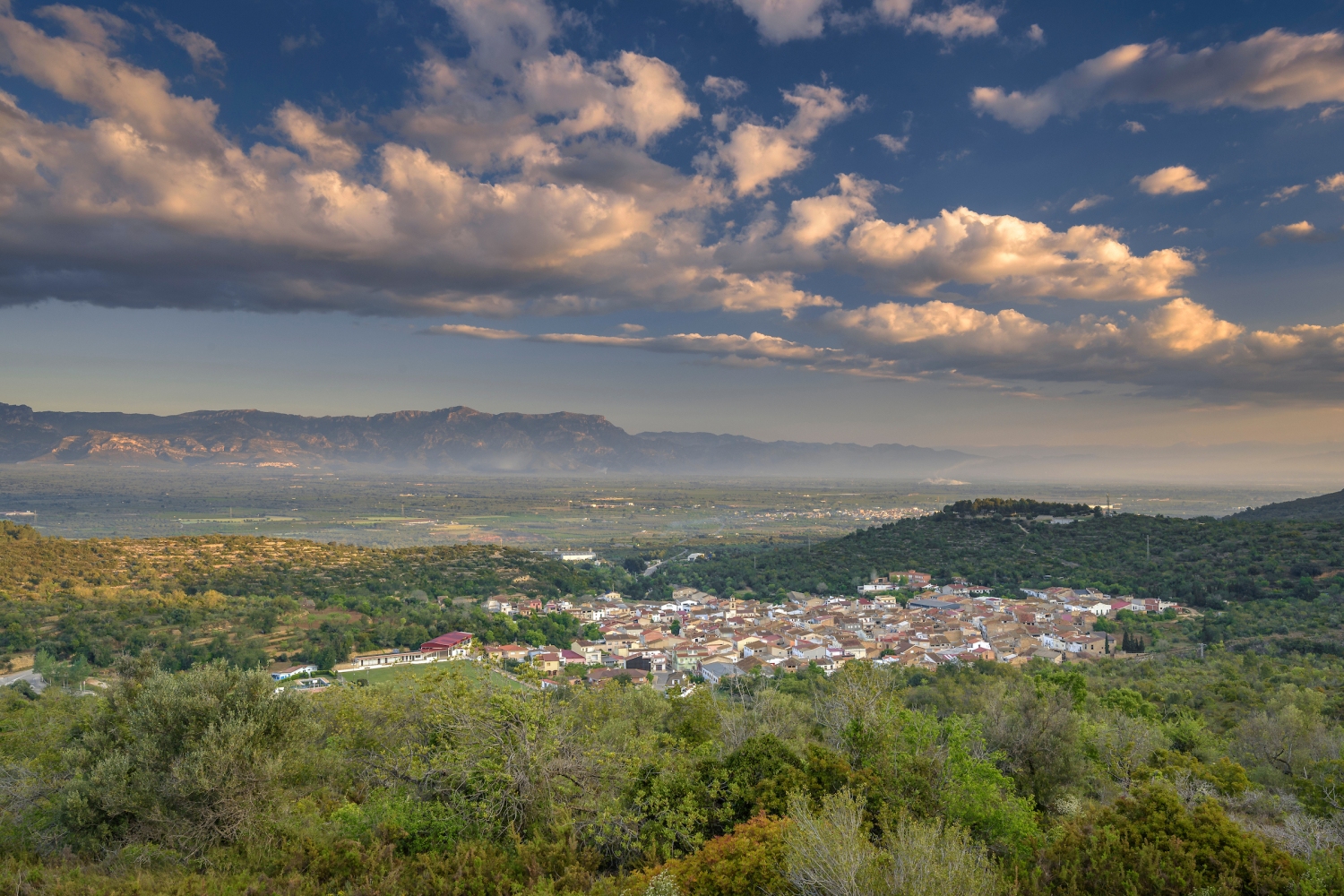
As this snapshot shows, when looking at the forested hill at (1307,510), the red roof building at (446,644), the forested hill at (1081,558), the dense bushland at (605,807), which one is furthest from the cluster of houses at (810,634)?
the forested hill at (1307,510)

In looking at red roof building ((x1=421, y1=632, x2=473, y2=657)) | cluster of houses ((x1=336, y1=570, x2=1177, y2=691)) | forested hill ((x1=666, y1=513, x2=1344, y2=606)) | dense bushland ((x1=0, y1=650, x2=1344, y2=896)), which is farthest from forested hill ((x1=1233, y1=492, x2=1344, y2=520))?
red roof building ((x1=421, y1=632, x2=473, y2=657))

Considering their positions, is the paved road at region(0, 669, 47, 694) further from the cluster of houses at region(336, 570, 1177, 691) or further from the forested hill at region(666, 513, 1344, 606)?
the forested hill at region(666, 513, 1344, 606)

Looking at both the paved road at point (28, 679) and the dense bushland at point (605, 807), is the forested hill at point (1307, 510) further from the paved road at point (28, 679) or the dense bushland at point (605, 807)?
the paved road at point (28, 679)

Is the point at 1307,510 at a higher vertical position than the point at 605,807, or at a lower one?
higher

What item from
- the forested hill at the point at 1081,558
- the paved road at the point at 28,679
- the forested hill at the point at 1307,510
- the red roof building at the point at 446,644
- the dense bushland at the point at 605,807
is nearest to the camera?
the dense bushland at the point at 605,807

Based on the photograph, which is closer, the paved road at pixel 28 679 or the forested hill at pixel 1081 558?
the paved road at pixel 28 679

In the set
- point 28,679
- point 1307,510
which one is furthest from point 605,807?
point 1307,510

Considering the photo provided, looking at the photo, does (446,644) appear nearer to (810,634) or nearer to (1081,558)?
(810,634)
